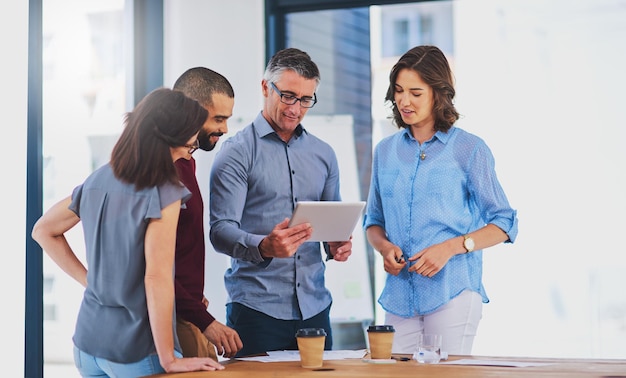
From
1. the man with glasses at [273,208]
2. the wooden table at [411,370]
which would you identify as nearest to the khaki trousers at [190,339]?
the wooden table at [411,370]

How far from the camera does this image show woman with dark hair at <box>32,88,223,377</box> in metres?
2.23

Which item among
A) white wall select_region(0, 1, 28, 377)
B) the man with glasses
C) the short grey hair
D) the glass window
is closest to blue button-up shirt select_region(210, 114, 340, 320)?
the man with glasses

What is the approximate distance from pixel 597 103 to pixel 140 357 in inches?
148

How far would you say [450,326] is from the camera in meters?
3.02

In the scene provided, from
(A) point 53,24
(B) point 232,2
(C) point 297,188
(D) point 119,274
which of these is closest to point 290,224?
(C) point 297,188

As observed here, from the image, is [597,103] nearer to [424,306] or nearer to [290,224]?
[424,306]

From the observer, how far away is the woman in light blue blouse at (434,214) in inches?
120

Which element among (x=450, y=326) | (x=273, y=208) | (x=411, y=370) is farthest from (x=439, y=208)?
(x=411, y=370)

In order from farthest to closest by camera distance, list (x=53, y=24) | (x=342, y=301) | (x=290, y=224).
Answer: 1. (x=342, y=301)
2. (x=53, y=24)
3. (x=290, y=224)

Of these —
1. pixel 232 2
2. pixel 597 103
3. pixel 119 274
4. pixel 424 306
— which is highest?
pixel 232 2

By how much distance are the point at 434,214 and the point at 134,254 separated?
1.28 metres

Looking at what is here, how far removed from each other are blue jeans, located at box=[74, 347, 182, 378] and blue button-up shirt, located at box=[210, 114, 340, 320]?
75 cm

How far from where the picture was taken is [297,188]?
128 inches

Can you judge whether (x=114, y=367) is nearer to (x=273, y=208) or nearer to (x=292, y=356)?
(x=292, y=356)
